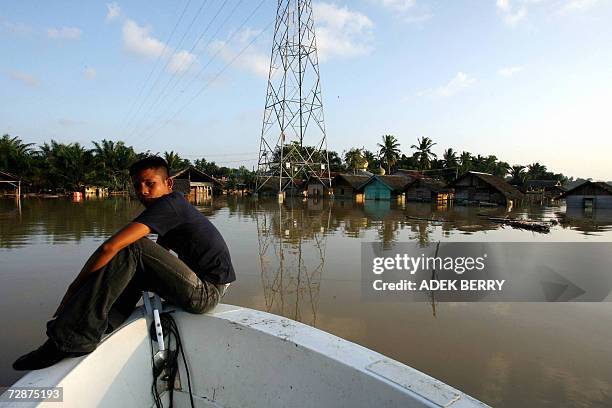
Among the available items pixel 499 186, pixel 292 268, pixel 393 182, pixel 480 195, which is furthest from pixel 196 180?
pixel 292 268

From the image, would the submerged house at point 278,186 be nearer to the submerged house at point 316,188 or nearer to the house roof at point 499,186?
the submerged house at point 316,188

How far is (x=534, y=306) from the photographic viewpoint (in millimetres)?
5648

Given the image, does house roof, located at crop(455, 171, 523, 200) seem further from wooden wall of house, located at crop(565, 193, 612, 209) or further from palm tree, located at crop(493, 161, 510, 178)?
palm tree, located at crop(493, 161, 510, 178)

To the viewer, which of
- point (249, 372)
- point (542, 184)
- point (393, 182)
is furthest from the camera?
point (542, 184)

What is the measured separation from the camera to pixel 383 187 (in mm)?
38188

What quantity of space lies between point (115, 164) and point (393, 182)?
1088 inches

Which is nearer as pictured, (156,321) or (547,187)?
(156,321)

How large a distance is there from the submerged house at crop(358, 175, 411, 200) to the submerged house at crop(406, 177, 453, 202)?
94cm

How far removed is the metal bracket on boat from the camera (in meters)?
→ 2.13

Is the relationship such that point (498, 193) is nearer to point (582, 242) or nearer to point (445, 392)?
point (582, 242)

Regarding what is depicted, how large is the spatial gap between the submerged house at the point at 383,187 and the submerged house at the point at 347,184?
0.88m

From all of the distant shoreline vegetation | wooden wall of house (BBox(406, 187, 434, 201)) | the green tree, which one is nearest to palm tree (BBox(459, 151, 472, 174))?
the distant shoreline vegetation

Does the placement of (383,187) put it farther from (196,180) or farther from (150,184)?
(150,184)

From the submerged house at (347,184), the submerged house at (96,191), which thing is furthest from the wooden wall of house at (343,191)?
the submerged house at (96,191)
